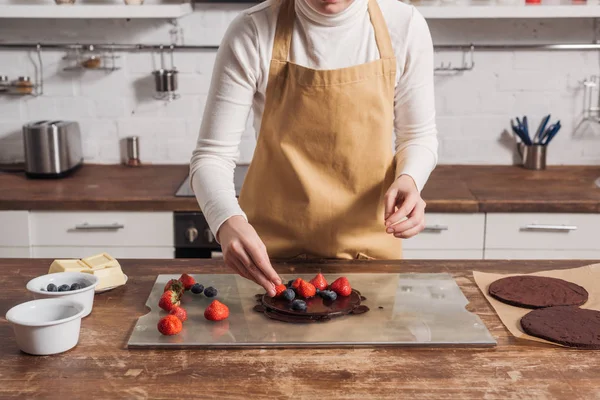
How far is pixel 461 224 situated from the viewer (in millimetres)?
2736

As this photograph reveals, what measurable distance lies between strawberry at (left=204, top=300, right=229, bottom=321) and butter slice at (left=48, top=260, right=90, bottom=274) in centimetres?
33

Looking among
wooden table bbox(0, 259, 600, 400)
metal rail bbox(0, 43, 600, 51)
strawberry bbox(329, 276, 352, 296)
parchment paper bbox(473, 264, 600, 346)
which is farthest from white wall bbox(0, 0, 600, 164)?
wooden table bbox(0, 259, 600, 400)

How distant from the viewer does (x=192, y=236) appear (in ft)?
8.96

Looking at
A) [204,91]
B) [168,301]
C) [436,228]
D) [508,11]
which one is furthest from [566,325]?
[204,91]

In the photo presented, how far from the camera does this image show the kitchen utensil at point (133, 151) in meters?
3.28

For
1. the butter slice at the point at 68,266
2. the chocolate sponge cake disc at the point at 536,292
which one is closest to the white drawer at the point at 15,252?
the butter slice at the point at 68,266

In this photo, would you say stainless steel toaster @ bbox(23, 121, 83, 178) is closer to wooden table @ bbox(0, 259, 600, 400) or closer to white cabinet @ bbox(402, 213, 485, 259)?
white cabinet @ bbox(402, 213, 485, 259)

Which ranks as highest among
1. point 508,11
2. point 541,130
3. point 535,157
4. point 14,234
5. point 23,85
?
point 508,11

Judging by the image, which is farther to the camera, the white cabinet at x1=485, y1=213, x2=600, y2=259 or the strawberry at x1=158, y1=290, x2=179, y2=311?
the white cabinet at x1=485, y1=213, x2=600, y2=259

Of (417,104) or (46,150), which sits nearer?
(417,104)

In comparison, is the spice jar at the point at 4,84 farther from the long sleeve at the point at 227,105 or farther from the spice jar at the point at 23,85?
the long sleeve at the point at 227,105

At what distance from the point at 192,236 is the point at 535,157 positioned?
1.51 m

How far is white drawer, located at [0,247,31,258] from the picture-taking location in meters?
2.77

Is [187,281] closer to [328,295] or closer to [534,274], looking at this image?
[328,295]
